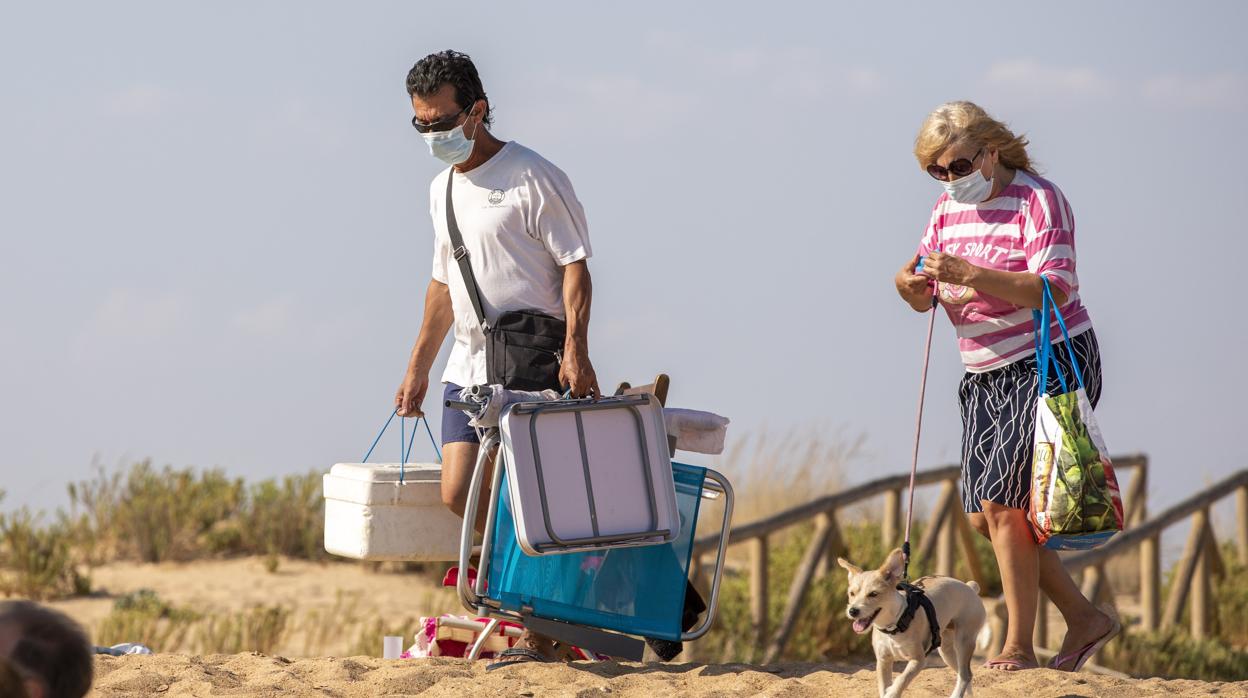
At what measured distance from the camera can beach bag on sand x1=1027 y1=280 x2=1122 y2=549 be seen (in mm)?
4371

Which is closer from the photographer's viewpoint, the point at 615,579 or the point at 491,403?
the point at 491,403

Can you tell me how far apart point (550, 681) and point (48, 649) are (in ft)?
7.90

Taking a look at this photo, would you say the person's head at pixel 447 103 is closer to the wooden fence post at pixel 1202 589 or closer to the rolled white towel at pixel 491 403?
the rolled white towel at pixel 491 403

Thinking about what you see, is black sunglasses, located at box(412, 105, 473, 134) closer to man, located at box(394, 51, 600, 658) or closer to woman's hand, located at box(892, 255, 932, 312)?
man, located at box(394, 51, 600, 658)

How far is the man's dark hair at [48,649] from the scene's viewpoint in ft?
8.30

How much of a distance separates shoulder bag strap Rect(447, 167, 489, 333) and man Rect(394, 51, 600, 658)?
0.05ft

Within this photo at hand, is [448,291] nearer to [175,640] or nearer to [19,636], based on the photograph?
[19,636]

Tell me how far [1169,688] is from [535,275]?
2.33 meters

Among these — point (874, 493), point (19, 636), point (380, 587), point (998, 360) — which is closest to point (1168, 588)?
point (874, 493)

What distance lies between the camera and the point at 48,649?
8.30 feet

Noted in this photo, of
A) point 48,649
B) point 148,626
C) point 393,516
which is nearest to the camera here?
point 48,649

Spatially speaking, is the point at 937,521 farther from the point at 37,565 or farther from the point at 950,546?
the point at 37,565

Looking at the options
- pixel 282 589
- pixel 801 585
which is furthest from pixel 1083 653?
pixel 282 589

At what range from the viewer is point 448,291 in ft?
17.6
